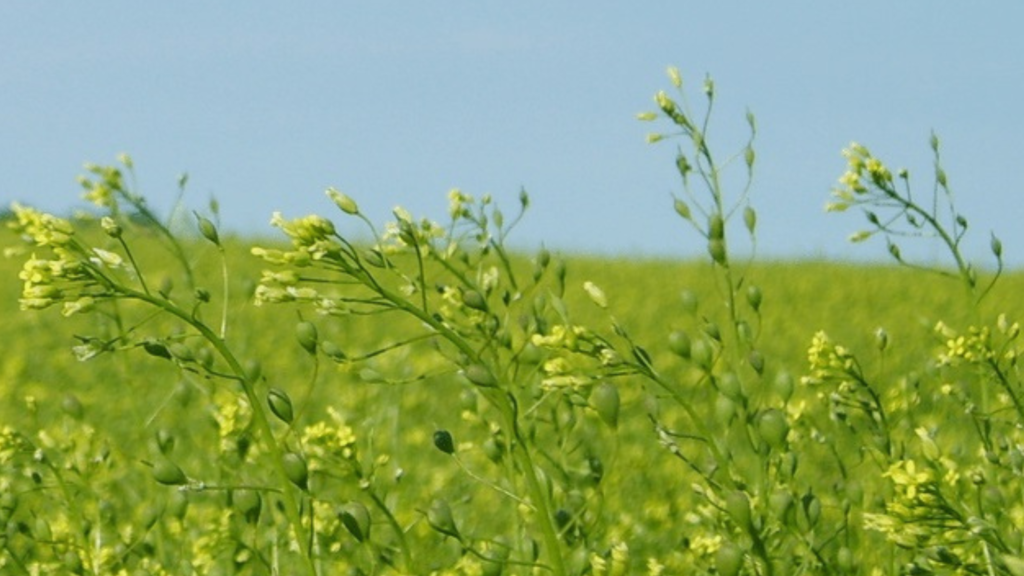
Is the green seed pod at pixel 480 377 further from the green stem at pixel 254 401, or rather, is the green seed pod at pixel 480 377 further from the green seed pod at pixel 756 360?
the green seed pod at pixel 756 360

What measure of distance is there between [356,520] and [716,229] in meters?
1.25

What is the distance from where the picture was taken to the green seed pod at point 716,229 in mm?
3781

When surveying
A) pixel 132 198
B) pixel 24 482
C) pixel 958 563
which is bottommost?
pixel 24 482

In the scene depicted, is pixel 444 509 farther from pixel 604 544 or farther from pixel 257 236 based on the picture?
pixel 257 236

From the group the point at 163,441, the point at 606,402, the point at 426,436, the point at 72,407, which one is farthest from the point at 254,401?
the point at 426,436

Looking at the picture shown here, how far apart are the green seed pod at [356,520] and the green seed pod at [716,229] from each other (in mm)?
1214

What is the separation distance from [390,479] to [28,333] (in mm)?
10416

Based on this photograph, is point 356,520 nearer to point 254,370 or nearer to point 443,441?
point 443,441

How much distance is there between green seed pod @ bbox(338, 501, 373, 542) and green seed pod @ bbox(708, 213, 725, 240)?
1214 millimetres

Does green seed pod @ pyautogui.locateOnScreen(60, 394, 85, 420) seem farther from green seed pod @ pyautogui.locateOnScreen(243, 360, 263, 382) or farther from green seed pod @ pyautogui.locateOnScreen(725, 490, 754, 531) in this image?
green seed pod @ pyautogui.locateOnScreen(725, 490, 754, 531)

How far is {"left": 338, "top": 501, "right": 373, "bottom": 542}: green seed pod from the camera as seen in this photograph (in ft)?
9.49

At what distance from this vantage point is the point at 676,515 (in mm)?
7094

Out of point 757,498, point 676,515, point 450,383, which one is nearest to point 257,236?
point 450,383

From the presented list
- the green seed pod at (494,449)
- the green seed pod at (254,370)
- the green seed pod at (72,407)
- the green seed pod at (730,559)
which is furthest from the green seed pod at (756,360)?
the green seed pod at (72,407)
